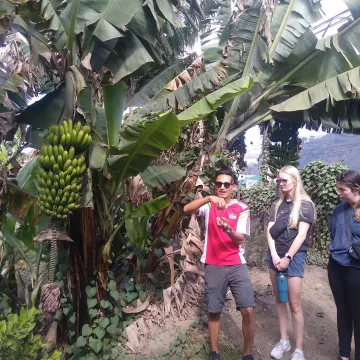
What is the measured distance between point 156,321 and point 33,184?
1998 mm

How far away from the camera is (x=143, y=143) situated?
110 inches

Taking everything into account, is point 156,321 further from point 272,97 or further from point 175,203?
point 272,97

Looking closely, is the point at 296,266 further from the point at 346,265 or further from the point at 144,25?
the point at 144,25

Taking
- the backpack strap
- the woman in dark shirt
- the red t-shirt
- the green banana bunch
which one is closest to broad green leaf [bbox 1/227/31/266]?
the green banana bunch

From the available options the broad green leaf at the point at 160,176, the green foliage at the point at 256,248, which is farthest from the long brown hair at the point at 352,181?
the green foliage at the point at 256,248

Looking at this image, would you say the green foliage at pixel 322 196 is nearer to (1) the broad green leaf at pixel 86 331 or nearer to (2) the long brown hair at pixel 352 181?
(2) the long brown hair at pixel 352 181

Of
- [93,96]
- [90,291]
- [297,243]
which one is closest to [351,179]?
[297,243]

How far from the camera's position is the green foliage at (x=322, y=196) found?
664cm

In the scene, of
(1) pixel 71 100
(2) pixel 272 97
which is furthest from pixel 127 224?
(2) pixel 272 97

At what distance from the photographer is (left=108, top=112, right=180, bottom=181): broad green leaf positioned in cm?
262

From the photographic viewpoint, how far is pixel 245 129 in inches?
223

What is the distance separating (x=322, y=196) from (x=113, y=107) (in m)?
5.13

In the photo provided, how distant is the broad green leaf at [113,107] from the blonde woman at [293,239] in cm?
157

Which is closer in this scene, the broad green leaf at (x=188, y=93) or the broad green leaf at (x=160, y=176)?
the broad green leaf at (x=160, y=176)
